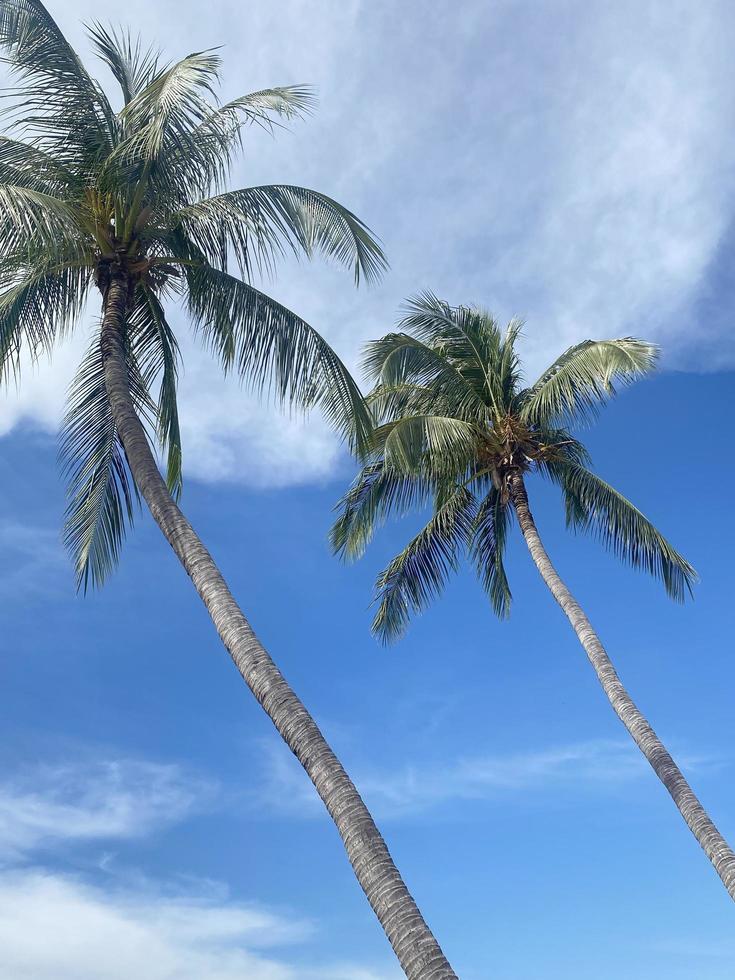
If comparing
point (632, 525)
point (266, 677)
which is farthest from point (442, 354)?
point (266, 677)

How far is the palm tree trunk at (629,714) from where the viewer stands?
13219mm

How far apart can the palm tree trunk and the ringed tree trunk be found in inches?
323

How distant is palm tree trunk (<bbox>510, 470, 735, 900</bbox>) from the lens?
13.2 m

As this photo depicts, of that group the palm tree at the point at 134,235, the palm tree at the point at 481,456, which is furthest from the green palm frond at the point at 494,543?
the palm tree at the point at 134,235

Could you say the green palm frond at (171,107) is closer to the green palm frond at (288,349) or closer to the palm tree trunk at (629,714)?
the green palm frond at (288,349)

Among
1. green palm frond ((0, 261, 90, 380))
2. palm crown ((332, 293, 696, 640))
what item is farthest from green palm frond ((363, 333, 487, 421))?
green palm frond ((0, 261, 90, 380))

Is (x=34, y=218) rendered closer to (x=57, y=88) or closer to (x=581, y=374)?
(x=57, y=88)

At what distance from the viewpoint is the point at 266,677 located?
7570mm

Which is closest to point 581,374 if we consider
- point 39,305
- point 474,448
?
point 474,448

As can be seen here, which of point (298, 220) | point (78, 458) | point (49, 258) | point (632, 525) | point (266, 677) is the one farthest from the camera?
point (632, 525)

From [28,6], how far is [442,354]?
9673 millimetres

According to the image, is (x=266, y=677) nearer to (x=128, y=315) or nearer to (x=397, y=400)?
(x=128, y=315)

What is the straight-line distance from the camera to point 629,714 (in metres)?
15.1

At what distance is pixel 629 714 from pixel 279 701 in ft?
30.1
